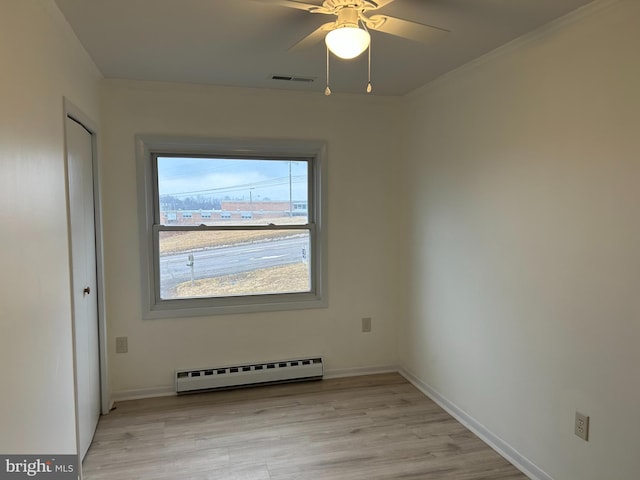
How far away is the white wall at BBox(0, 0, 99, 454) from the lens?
1471 mm

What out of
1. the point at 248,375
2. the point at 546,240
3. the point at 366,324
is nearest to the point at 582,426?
the point at 546,240

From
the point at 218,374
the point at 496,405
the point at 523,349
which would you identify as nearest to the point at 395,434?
the point at 496,405

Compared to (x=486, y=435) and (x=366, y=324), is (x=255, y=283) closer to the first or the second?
(x=366, y=324)

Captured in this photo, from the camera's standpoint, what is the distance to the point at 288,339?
3.77 meters

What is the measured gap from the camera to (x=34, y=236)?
5.65ft

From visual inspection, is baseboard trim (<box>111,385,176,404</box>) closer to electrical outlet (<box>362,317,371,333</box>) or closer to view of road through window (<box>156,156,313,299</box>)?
view of road through window (<box>156,156,313,299</box>)

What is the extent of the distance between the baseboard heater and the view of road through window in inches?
23.8

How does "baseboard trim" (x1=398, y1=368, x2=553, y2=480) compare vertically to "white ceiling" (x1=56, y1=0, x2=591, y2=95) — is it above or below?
below

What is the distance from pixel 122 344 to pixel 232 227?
124 centimetres

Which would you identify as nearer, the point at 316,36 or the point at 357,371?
the point at 316,36

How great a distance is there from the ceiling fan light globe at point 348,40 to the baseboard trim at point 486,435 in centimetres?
238

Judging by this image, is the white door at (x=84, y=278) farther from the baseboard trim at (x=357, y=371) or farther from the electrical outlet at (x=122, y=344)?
the baseboard trim at (x=357, y=371)

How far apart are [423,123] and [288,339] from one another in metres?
2.11

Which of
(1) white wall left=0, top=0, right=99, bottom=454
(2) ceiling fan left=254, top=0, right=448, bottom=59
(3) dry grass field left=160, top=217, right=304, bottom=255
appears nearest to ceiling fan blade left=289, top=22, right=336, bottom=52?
(2) ceiling fan left=254, top=0, right=448, bottom=59
